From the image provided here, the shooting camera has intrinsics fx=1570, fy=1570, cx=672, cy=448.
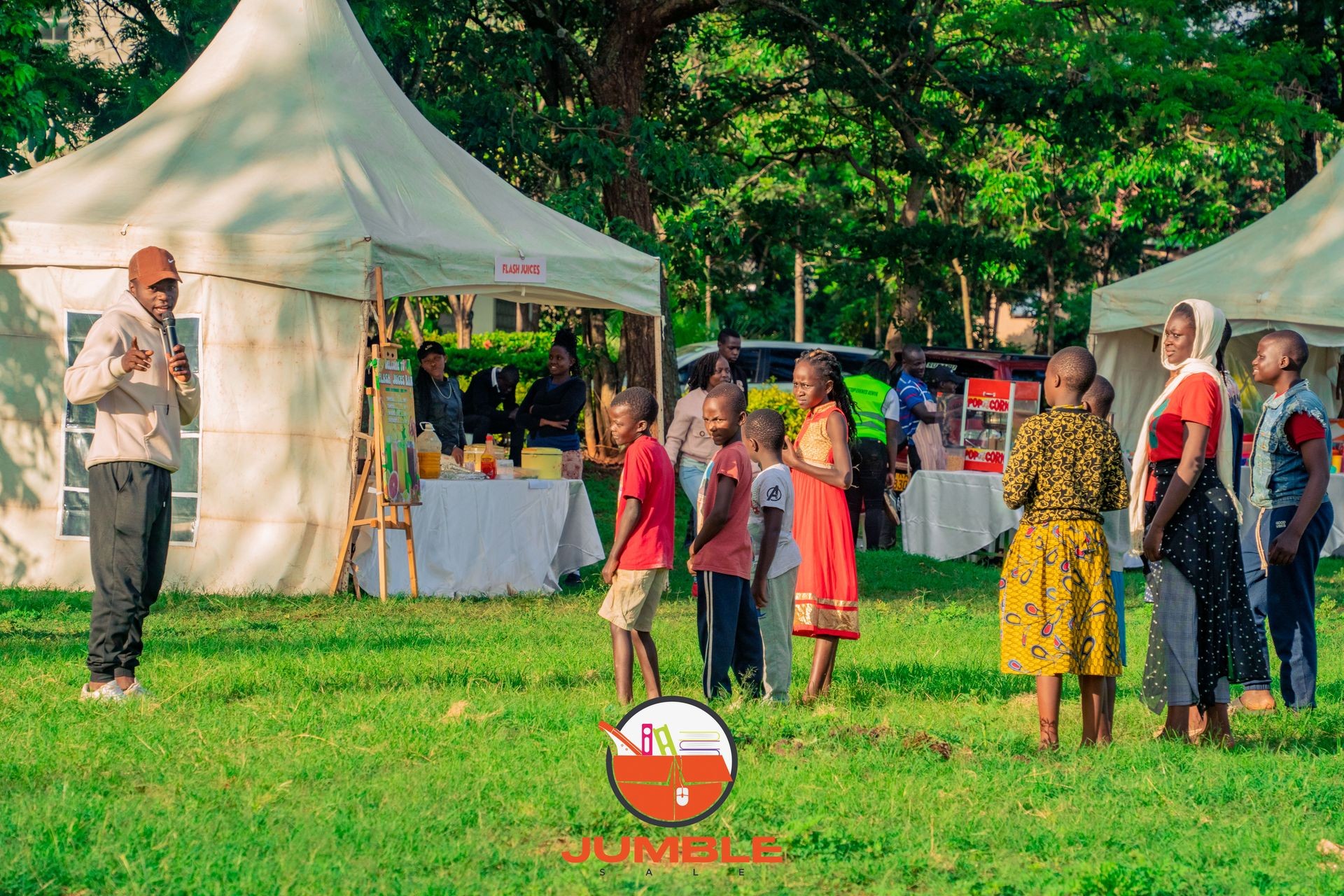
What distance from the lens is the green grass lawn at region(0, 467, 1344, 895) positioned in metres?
4.64

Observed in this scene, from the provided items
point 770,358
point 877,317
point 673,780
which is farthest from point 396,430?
point 877,317

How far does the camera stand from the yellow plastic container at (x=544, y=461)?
40.7ft

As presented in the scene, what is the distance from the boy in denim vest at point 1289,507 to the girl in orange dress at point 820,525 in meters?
1.93

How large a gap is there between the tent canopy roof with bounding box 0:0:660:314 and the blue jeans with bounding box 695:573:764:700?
4.88 meters

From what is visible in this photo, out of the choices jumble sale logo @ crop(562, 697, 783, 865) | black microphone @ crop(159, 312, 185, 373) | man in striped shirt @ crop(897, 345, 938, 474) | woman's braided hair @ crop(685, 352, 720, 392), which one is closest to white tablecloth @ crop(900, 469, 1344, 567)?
man in striped shirt @ crop(897, 345, 938, 474)

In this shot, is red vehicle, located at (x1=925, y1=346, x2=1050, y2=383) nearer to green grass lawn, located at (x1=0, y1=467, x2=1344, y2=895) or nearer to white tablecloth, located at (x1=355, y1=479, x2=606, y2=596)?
white tablecloth, located at (x1=355, y1=479, x2=606, y2=596)

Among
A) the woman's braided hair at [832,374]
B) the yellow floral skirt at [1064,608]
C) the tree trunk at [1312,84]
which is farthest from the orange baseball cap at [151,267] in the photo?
the tree trunk at [1312,84]

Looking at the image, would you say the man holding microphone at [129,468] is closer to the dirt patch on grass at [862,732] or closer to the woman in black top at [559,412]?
the dirt patch on grass at [862,732]

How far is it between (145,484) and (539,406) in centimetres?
616

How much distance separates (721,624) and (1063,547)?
1.58 meters

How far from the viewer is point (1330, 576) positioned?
14.3 meters

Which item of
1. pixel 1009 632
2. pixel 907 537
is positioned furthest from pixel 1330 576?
pixel 1009 632

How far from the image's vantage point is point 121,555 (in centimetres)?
704

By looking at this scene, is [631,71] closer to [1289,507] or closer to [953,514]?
[953,514]
